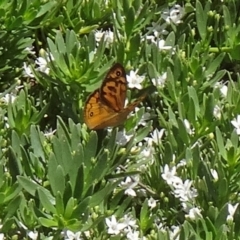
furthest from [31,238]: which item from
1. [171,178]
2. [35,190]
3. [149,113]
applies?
[149,113]

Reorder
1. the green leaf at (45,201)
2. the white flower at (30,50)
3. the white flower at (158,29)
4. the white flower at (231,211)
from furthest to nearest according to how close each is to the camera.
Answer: the white flower at (158,29) → the white flower at (30,50) → the white flower at (231,211) → the green leaf at (45,201)

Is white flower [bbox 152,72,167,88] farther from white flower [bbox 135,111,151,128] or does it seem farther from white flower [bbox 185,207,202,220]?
white flower [bbox 185,207,202,220]

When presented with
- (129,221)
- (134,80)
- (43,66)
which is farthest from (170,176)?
(43,66)

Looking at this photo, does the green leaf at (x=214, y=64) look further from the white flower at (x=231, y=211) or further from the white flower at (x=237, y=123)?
the white flower at (x=231, y=211)

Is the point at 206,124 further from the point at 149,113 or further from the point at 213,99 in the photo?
the point at 149,113

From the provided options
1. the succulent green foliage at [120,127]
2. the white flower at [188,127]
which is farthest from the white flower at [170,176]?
the white flower at [188,127]

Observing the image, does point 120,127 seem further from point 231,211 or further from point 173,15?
point 173,15

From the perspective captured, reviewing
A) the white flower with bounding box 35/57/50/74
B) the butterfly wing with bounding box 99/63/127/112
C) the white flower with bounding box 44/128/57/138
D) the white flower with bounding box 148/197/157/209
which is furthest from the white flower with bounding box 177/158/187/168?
the white flower with bounding box 35/57/50/74
